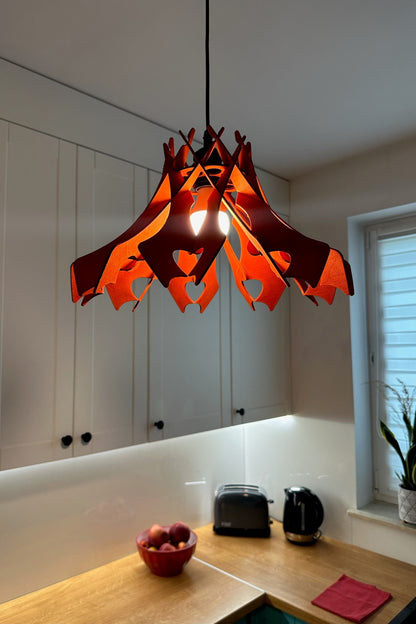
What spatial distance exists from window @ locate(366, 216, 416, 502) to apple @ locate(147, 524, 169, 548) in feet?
3.45

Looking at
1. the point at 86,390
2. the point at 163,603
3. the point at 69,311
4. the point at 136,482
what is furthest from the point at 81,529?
the point at 69,311

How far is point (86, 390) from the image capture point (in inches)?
63.7

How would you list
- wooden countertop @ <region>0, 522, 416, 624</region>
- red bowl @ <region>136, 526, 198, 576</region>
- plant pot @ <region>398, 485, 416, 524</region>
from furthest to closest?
plant pot @ <region>398, 485, 416, 524</region>
red bowl @ <region>136, 526, 198, 576</region>
wooden countertop @ <region>0, 522, 416, 624</region>

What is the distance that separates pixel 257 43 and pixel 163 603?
6.02ft

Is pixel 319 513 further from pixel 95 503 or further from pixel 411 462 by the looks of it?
pixel 95 503

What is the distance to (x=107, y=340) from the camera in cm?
169

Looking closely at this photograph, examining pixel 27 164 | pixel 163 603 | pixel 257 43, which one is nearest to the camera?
pixel 257 43

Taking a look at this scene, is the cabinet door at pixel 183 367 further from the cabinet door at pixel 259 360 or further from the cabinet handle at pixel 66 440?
the cabinet handle at pixel 66 440

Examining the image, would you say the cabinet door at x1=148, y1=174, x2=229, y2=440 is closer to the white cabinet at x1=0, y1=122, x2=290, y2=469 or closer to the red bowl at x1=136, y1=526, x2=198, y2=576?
the white cabinet at x1=0, y1=122, x2=290, y2=469

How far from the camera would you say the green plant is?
6.67ft

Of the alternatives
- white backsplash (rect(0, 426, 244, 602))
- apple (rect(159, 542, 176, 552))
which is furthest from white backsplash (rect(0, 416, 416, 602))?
apple (rect(159, 542, 176, 552))

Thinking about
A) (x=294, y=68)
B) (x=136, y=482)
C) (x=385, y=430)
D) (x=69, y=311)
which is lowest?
(x=136, y=482)

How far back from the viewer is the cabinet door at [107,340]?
162 centimetres

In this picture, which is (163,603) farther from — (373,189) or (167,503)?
(373,189)
